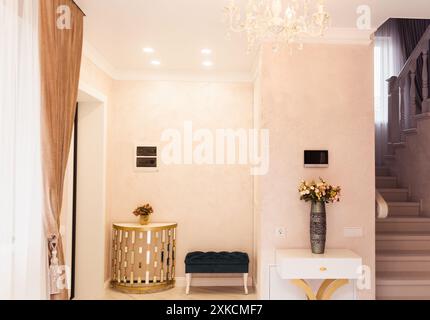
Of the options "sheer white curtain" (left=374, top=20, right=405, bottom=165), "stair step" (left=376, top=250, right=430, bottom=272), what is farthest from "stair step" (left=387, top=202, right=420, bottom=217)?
"sheer white curtain" (left=374, top=20, right=405, bottom=165)

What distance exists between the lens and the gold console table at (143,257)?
405 cm

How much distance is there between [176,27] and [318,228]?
2152 millimetres

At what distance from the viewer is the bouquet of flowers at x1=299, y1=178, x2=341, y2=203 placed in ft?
9.09

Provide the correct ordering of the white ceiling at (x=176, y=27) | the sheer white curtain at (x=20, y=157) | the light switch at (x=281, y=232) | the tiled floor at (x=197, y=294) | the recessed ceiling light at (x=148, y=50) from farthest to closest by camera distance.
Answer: the tiled floor at (x=197, y=294) < the recessed ceiling light at (x=148, y=50) < the light switch at (x=281, y=232) < the white ceiling at (x=176, y=27) < the sheer white curtain at (x=20, y=157)

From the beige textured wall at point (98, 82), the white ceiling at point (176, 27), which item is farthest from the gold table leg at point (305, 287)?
→ the beige textured wall at point (98, 82)

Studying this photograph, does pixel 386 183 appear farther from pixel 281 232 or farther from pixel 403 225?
pixel 281 232

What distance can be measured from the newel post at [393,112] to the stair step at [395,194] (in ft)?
2.50

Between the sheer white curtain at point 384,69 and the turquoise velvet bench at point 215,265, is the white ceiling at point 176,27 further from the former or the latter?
the sheer white curtain at point 384,69

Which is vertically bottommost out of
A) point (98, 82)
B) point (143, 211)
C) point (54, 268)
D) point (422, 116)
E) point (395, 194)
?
point (54, 268)

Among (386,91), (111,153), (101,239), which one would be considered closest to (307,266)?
(101,239)

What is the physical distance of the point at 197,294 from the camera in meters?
3.98

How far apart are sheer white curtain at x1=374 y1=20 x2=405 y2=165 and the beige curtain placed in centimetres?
461

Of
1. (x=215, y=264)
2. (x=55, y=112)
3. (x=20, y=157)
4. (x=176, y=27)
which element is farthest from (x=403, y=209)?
(x=20, y=157)

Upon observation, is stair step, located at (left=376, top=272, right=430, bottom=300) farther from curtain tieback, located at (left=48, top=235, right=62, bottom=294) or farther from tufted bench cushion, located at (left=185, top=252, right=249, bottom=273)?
curtain tieback, located at (left=48, top=235, right=62, bottom=294)
